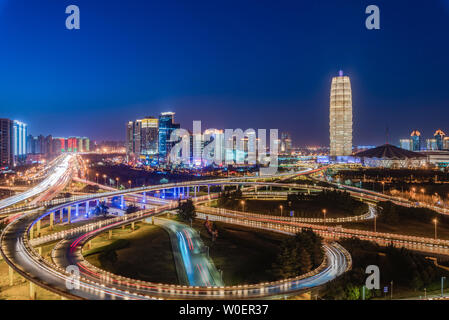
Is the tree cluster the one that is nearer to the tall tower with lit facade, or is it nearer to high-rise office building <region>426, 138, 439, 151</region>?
the tall tower with lit facade

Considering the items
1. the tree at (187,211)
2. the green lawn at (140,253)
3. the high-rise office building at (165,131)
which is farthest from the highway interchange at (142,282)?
the high-rise office building at (165,131)

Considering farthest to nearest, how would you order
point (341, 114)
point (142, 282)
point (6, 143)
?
point (341, 114) → point (6, 143) → point (142, 282)

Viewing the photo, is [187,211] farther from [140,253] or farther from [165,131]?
[165,131]

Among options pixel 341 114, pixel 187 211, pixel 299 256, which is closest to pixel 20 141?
pixel 187 211
